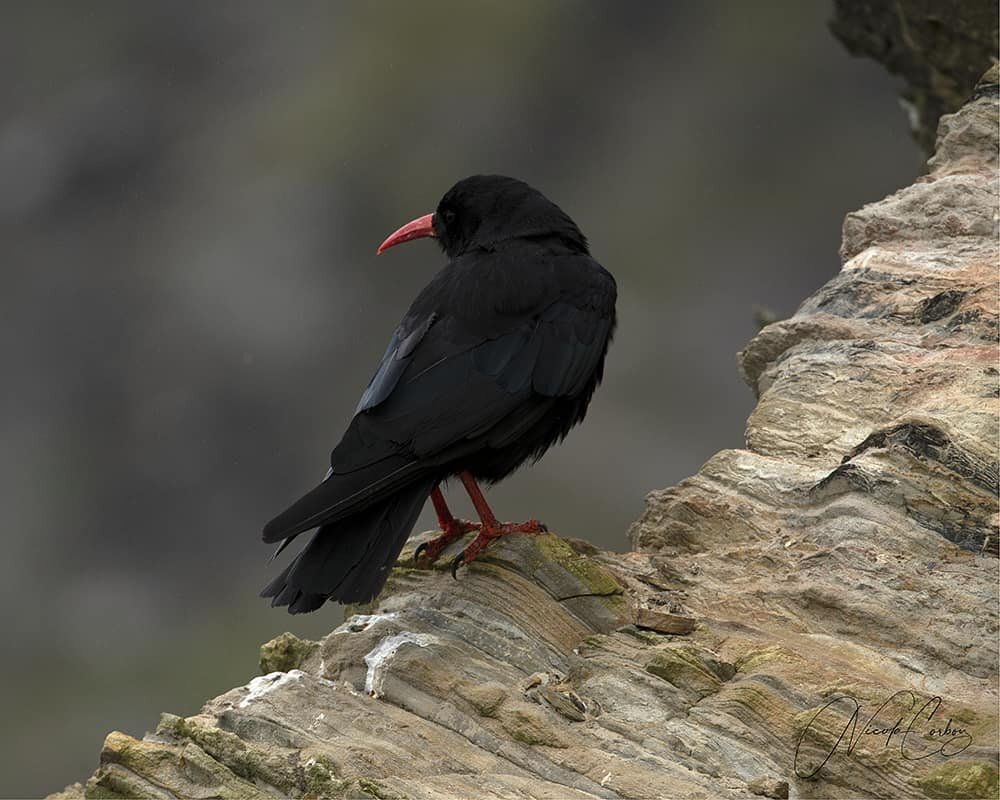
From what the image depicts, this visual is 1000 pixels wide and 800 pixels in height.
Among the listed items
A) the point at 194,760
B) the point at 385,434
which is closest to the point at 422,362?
the point at 385,434

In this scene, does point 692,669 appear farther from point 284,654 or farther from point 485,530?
point 284,654

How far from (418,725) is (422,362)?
186 cm

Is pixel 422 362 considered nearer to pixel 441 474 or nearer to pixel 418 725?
pixel 441 474

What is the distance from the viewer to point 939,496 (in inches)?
255

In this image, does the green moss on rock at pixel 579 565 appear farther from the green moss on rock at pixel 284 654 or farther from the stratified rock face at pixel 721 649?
the green moss on rock at pixel 284 654

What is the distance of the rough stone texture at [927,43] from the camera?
1210 centimetres

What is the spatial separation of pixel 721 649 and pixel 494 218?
9.70 feet

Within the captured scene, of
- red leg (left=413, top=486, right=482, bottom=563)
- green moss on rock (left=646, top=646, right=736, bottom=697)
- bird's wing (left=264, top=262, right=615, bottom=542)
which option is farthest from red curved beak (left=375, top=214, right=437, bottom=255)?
green moss on rock (left=646, top=646, right=736, bottom=697)

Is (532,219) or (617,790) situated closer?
(617,790)

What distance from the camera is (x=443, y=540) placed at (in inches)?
271

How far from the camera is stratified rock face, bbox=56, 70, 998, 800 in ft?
17.4

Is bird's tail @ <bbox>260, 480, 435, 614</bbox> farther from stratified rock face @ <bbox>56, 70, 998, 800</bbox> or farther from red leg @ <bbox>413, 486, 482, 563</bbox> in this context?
red leg @ <bbox>413, 486, 482, 563</bbox>

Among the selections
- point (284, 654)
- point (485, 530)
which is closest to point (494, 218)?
point (485, 530)
